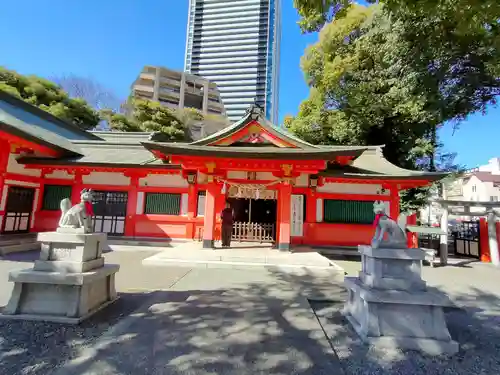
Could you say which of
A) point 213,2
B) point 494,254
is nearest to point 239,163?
point 494,254

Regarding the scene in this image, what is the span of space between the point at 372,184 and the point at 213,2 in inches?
3844

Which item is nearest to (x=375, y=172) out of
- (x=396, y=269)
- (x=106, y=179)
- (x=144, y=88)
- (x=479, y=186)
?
(x=396, y=269)

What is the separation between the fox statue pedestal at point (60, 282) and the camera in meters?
4.00

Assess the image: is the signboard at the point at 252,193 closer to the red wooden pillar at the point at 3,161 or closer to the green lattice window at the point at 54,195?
the green lattice window at the point at 54,195

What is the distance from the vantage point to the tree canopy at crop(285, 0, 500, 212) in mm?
10594

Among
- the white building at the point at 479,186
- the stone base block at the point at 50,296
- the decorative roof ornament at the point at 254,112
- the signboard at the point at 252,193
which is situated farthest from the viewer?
the white building at the point at 479,186

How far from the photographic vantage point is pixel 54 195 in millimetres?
11523

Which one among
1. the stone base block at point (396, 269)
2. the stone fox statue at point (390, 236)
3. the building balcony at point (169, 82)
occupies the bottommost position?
the stone base block at point (396, 269)

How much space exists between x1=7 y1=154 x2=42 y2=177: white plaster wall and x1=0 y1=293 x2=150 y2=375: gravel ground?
868cm

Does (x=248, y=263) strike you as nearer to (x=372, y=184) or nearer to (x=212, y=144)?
(x=212, y=144)

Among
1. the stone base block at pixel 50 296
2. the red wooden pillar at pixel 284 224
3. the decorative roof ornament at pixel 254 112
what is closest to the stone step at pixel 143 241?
the red wooden pillar at pixel 284 224

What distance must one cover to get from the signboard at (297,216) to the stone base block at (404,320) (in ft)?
24.0

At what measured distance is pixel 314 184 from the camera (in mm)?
10930

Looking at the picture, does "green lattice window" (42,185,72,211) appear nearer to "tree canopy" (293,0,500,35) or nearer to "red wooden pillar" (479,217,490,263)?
"tree canopy" (293,0,500,35)
